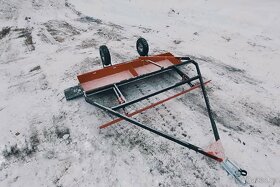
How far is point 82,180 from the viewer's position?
4.28m

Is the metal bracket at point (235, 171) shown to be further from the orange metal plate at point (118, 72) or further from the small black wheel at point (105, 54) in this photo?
the small black wheel at point (105, 54)

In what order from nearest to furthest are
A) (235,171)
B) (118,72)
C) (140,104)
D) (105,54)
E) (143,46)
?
(235,171) < (140,104) < (118,72) < (105,54) < (143,46)

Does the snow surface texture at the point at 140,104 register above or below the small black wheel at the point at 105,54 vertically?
below

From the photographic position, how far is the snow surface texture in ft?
14.5

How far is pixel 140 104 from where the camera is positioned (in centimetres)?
608

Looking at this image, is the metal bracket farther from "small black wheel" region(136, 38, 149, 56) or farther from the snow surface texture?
"small black wheel" region(136, 38, 149, 56)

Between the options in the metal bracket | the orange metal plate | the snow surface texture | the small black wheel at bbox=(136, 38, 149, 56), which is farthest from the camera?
the small black wheel at bbox=(136, 38, 149, 56)

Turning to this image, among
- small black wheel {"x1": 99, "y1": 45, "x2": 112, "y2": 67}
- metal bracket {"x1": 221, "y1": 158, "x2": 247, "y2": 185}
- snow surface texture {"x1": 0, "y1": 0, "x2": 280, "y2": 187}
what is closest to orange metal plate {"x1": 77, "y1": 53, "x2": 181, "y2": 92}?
snow surface texture {"x1": 0, "y1": 0, "x2": 280, "y2": 187}

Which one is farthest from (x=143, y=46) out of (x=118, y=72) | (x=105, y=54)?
(x=118, y=72)

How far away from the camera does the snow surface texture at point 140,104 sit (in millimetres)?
4406

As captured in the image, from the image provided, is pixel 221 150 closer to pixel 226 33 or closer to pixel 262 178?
pixel 262 178

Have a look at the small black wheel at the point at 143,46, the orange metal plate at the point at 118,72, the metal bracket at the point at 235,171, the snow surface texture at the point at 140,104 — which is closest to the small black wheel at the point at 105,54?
the orange metal plate at the point at 118,72

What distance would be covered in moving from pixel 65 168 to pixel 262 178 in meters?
3.45

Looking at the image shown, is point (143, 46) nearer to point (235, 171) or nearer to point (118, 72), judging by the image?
point (118, 72)
